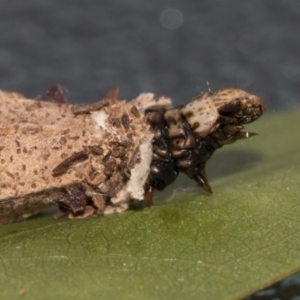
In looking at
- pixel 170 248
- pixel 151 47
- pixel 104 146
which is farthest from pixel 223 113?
pixel 151 47

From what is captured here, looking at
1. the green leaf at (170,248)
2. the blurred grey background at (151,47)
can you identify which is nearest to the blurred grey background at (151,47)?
the blurred grey background at (151,47)

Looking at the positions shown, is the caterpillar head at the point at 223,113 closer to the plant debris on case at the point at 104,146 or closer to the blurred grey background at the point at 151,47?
the plant debris on case at the point at 104,146

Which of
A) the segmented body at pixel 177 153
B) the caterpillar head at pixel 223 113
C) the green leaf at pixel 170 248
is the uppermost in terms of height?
the caterpillar head at pixel 223 113

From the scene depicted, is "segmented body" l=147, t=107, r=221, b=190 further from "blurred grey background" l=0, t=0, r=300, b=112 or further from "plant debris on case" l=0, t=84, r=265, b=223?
"blurred grey background" l=0, t=0, r=300, b=112

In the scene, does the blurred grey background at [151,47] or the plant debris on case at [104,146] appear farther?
the blurred grey background at [151,47]

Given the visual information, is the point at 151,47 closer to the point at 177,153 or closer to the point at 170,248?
the point at 177,153

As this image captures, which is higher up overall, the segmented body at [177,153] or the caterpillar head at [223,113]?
the caterpillar head at [223,113]

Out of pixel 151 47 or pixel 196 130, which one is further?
pixel 151 47
